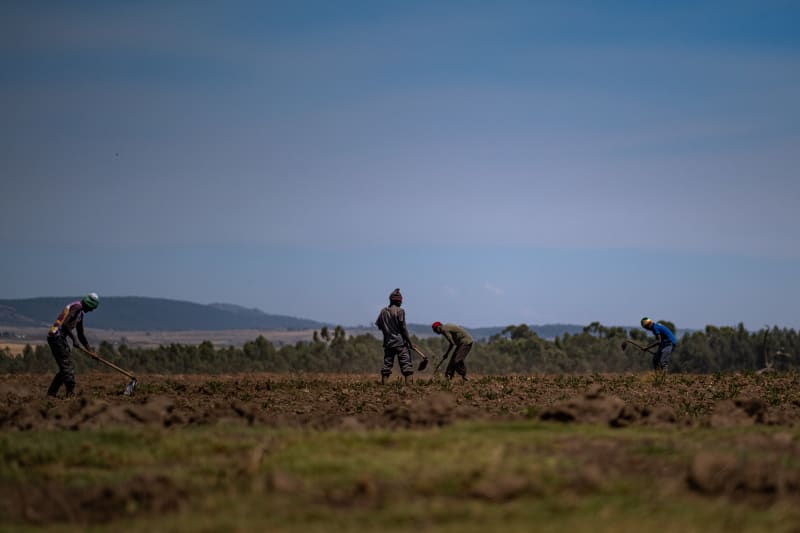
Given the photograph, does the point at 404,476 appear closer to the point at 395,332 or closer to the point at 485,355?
the point at 395,332

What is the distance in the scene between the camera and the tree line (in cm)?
6197

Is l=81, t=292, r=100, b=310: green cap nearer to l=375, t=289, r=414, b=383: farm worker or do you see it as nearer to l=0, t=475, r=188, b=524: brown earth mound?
l=375, t=289, r=414, b=383: farm worker

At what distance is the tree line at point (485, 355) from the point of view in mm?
61969

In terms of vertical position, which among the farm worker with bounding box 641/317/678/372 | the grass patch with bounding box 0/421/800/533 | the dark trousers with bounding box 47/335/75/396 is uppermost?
the farm worker with bounding box 641/317/678/372

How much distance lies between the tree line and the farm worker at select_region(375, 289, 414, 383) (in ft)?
96.3

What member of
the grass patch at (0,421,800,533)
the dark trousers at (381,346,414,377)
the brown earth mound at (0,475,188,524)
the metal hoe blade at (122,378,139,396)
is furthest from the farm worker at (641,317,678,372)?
the brown earth mound at (0,475,188,524)

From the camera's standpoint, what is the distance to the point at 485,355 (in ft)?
226

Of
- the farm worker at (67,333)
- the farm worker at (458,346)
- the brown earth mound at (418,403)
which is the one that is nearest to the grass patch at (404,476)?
the brown earth mound at (418,403)

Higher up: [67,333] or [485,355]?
[67,333]

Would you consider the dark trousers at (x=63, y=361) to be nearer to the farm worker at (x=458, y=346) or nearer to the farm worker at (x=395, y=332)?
the farm worker at (x=395, y=332)

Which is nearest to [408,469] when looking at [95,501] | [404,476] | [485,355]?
[404,476]

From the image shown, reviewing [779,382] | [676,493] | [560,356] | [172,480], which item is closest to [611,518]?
[676,493]

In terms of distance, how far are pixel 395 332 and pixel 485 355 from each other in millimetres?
45113

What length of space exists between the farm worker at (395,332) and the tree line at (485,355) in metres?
29.3
